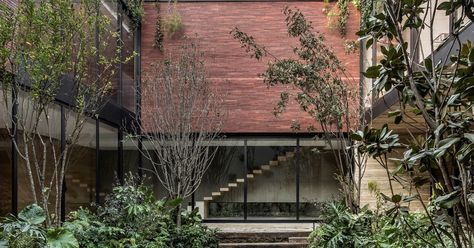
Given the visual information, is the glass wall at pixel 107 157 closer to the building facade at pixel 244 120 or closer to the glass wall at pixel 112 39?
the building facade at pixel 244 120

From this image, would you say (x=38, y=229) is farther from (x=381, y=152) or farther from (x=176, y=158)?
(x=176, y=158)

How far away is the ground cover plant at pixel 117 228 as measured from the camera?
497 centimetres

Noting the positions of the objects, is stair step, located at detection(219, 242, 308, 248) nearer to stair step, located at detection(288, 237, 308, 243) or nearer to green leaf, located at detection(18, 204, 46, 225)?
stair step, located at detection(288, 237, 308, 243)

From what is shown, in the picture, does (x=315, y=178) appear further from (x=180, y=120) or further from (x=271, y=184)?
(x=180, y=120)

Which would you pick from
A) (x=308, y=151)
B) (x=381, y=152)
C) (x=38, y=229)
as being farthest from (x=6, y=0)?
(x=308, y=151)

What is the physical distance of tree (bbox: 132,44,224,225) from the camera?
928 centimetres

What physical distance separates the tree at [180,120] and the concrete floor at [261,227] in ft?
7.74

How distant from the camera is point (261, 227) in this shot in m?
12.6

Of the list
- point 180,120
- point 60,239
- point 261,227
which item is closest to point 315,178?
point 261,227

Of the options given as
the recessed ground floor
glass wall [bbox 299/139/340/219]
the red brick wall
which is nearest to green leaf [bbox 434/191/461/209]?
the red brick wall

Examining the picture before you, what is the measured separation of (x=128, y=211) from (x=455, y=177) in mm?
5461

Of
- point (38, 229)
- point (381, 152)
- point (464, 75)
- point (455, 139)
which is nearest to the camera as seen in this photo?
point (455, 139)

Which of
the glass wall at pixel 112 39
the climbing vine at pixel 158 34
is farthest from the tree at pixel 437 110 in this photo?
the climbing vine at pixel 158 34

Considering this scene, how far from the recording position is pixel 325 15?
13.0m
